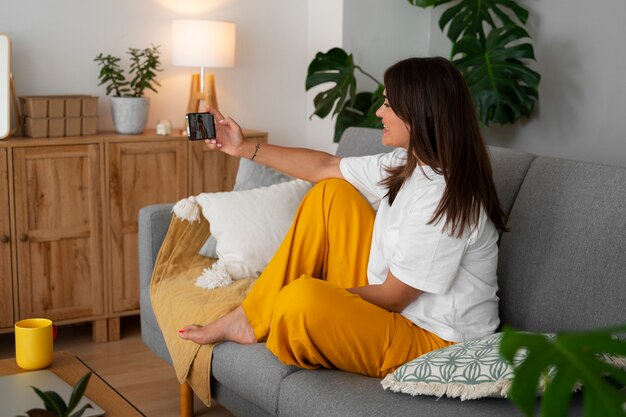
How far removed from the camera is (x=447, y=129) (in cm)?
205

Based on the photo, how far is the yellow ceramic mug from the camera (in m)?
1.90

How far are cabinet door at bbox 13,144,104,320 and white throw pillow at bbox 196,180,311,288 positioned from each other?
0.82 metres

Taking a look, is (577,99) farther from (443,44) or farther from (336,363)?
(336,363)

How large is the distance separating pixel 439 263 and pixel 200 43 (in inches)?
77.7

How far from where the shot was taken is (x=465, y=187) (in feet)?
6.61

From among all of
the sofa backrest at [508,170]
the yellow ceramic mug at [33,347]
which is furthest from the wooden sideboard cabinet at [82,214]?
the sofa backrest at [508,170]

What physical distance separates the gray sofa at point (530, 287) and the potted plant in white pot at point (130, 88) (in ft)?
5.05

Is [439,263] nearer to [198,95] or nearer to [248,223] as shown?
[248,223]

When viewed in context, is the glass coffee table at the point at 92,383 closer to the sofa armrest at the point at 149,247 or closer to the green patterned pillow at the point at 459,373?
the green patterned pillow at the point at 459,373

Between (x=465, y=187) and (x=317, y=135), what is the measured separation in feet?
7.37

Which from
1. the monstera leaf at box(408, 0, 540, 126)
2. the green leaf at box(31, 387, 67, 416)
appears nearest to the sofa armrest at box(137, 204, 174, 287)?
the monstera leaf at box(408, 0, 540, 126)

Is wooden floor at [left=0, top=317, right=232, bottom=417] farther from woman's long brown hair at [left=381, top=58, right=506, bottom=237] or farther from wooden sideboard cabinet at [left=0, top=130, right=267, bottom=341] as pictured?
woman's long brown hair at [left=381, top=58, right=506, bottom=237]

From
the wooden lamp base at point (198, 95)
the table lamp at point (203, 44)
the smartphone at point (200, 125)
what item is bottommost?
the smartphone at point (200, 125)

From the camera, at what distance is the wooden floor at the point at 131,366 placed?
282 centimetres
